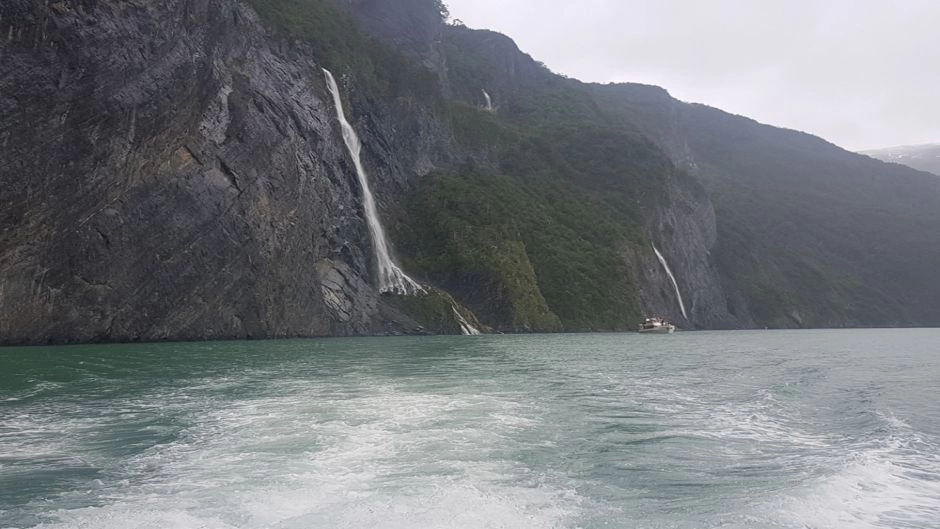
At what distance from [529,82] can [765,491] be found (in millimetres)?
145101

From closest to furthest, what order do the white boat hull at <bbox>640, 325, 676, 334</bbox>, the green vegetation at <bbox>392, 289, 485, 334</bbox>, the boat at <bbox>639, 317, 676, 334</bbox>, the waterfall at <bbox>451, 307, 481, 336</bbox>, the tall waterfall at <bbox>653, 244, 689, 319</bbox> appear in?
the green vegetation at <bbox>392, 289, 485, 334</bbox>
the waterfall at <bbox>451, 307, 481, 336</bbox>
the white boat hull at <bbox>640, 325, 676, 334</bbox>
the boat at <bbox>639, 317, 676, 334</bbox>
the tall waterfall at <bbox>653, 244, 689, 319</bbox>

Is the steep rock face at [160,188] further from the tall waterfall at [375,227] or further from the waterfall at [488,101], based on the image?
the waterfall at [488,101]

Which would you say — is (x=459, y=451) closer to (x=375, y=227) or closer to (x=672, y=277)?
(x=375, y=227)

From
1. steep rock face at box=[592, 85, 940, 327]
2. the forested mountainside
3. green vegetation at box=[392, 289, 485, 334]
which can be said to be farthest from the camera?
steep rock face at box=[592, 85, 940, 327]

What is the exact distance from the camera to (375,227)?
54.5 m

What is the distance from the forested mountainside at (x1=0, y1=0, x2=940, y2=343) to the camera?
31859 mm

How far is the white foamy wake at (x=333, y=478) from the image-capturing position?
7.21 m

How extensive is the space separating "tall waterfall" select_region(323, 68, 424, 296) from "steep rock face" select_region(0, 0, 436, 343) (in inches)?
88.9

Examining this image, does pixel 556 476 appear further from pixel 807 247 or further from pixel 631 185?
pixel 807 247

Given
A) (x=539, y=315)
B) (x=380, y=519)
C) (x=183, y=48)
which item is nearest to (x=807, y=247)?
(x=539, y=315)

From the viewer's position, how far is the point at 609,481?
28.6ft

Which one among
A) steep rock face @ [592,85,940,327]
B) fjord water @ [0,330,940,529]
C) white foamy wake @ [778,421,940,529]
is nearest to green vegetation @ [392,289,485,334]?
fjord water @ [0,330,940,529]

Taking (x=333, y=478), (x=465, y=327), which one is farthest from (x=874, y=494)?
(x=465, y=327)

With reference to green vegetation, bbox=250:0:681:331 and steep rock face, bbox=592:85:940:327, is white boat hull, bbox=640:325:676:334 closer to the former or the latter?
green vegetation, bbox=250:0:681:331
